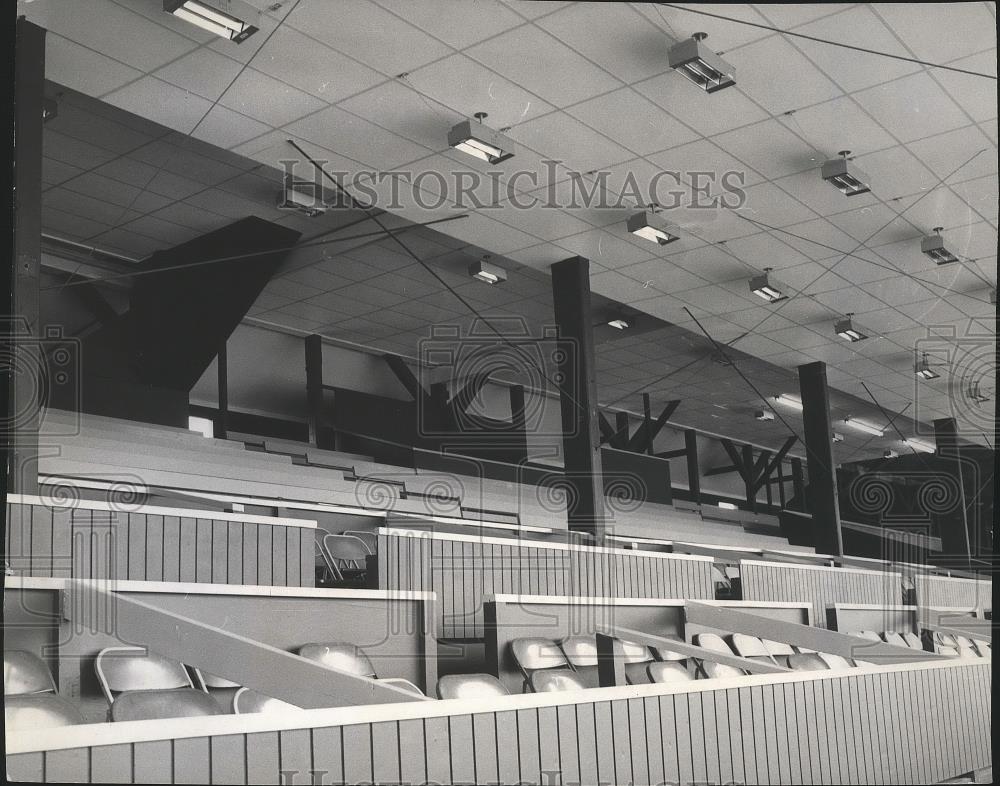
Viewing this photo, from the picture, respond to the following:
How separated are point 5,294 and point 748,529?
51.0ft

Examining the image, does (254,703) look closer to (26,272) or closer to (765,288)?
(26,272)

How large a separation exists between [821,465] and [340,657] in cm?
915

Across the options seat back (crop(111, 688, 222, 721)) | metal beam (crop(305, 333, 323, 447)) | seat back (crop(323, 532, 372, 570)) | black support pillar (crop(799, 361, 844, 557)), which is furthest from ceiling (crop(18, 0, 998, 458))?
seat back (crop(111, 688, 222, 721))

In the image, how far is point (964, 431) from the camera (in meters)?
15.3

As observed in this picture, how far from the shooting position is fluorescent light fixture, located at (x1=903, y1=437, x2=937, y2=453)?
17288mm

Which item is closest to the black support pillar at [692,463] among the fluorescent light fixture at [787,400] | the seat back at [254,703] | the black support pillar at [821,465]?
the fluorescent light fixture at [787,400]

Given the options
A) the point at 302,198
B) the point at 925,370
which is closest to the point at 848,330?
the point at 925,370

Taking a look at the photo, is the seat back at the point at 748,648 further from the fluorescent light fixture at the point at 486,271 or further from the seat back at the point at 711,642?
the fluorescent light fixture at the point at 486,271

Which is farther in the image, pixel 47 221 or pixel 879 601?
pixel 879 601

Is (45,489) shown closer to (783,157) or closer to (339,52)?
(339,52)

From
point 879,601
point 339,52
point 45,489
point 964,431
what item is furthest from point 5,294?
point 964,431

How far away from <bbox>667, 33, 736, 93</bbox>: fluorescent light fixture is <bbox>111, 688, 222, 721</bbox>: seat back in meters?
3.90

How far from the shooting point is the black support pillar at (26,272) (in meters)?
4.12

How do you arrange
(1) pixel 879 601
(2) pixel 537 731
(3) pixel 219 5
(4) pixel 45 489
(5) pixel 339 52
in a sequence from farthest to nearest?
(1) pixel 879 601, (5) pixel 339 52, (3) pixel 219 5, (4) pixel 45 489, (2) pixel 537 731
